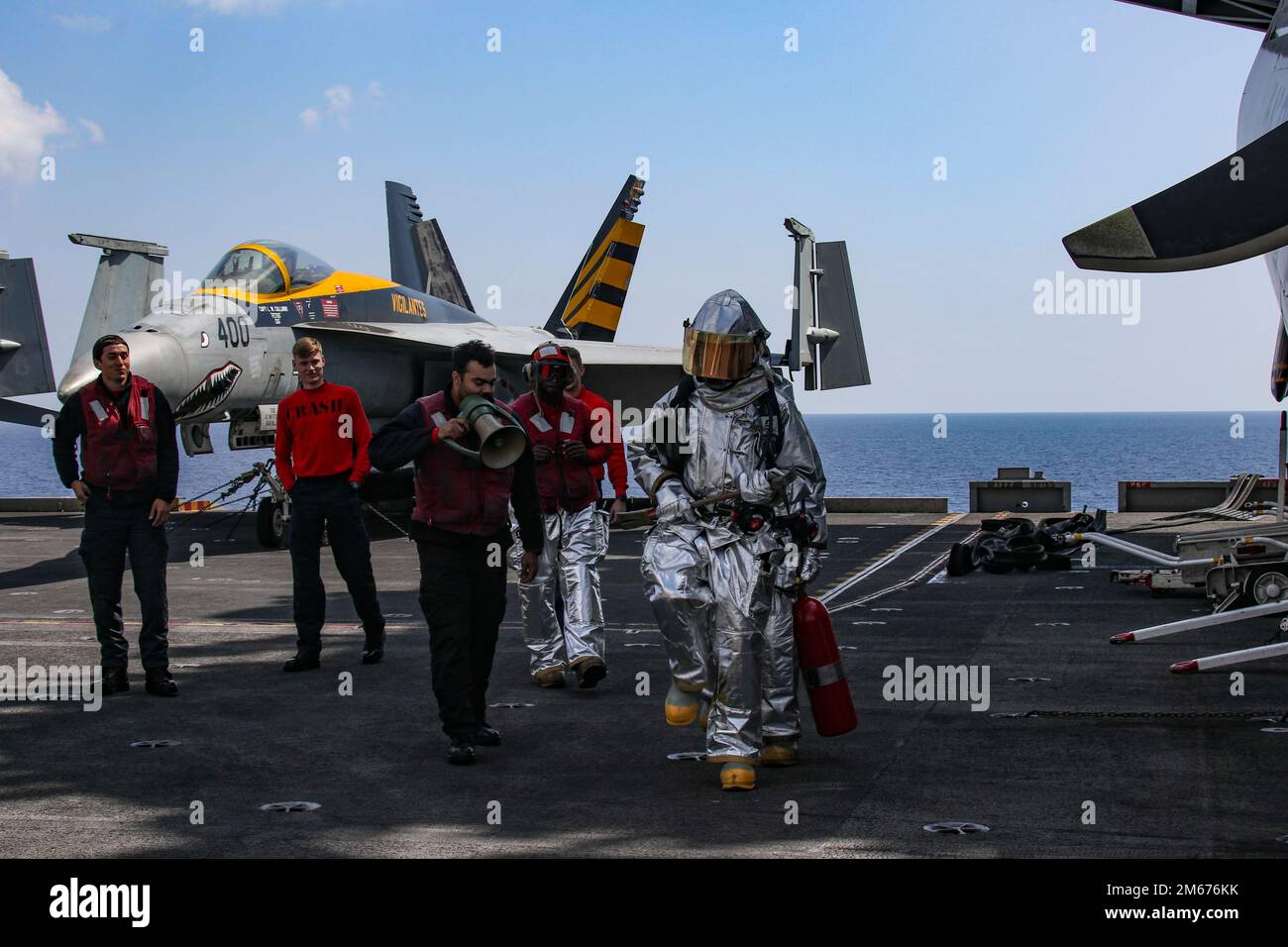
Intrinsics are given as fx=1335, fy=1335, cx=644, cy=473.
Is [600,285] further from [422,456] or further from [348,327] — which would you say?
[422,456]

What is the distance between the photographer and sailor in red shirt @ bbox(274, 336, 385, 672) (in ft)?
29.2

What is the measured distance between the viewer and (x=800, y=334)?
795 inches

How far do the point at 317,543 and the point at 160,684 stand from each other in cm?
142

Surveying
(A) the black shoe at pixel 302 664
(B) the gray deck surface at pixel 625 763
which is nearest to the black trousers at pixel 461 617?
(B) the gray deck surface at pixel 625 763

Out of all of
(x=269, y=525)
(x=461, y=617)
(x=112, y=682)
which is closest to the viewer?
(x=461, y=617)

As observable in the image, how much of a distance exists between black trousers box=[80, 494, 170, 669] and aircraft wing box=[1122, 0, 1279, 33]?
9.07 m

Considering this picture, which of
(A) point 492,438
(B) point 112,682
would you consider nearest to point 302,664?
(B) point 112,682

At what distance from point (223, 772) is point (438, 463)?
1.79 metres

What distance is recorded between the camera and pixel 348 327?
18.4 meters

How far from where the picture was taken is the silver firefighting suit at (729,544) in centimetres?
612

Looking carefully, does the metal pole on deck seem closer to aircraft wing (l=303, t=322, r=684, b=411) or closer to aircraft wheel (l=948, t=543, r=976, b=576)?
aircraft wheel (l=948, t=543, r=976, b=576)
